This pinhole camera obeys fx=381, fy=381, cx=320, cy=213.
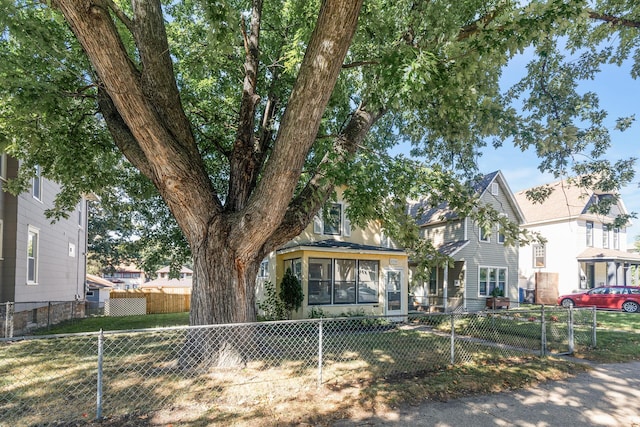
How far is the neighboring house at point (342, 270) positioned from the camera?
13.9m

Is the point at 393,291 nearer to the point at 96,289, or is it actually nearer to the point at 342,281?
the point at 342,281

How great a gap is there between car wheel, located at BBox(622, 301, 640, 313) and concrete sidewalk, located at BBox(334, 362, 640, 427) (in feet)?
53.4

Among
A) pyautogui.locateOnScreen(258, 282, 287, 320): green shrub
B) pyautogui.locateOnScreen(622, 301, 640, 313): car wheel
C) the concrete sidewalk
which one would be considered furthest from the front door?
pyautogui.locateOnScreen(622, 301, 640, 313): car wheel

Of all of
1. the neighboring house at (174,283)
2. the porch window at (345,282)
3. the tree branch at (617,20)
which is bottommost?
the neighboring house at (174,283)

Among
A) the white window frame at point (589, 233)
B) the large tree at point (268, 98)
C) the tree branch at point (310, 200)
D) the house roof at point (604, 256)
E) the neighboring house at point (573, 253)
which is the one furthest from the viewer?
the white window frame at point (589, 233)

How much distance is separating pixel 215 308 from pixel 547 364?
237 inches

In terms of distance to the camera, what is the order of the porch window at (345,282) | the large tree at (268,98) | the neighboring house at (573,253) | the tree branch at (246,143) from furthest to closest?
the neighboring house at (573,253) < the porch window at (345,282) < the tree branch at (246,143) < the large tree at (268,98)

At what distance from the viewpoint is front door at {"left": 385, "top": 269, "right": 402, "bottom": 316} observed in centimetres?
1519

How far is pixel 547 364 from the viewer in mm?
6957

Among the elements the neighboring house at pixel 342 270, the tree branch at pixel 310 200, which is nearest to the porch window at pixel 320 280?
the neighboring house at pixel 342 270

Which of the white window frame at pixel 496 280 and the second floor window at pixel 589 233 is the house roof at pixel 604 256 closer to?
the second floor window at pixel 589 233

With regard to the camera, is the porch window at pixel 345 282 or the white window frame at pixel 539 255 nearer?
the porch window at pixel 345 282

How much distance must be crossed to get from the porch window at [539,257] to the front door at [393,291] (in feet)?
49.6

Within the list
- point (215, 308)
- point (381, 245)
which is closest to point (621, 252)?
point (381, 245)
